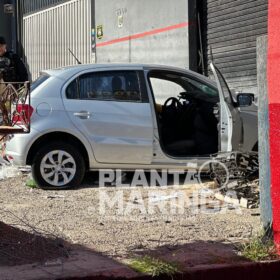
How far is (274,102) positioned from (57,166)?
149 inches

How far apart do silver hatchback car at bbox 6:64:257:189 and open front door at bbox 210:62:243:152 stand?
0.08 metres

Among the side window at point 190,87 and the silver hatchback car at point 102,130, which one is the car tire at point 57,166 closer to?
the silver hatchback car at point 102,130

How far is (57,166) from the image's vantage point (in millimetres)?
8250

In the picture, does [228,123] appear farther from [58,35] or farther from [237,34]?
[58,35]

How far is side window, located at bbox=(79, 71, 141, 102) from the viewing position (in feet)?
27.6

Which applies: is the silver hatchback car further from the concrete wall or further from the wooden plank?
the concrete wall

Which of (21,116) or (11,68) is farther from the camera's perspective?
(11,68)

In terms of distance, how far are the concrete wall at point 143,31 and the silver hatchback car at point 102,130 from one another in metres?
4.47

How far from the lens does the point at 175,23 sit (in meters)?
13.1

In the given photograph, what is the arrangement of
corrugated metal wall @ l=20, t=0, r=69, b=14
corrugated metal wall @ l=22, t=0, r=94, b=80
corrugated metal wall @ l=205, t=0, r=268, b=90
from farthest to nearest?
1. corrugated metal wall @ l=20, t=0, r=69, b=14
2. corrugated metal wall @ l=22, t=0, r=94, b=80
3. corrugated metal wall @ l=205, t=0, r=268, b=90

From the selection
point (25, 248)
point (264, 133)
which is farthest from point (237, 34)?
point (25, 248)

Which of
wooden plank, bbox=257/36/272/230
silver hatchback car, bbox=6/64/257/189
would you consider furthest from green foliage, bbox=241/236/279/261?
silver hatchback car, bbox=6/64/257/189

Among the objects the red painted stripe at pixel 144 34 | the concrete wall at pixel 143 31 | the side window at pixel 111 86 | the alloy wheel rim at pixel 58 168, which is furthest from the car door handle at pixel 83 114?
the red painted stripe at pixel 144 34

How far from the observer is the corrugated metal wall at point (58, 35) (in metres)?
17.0
